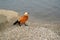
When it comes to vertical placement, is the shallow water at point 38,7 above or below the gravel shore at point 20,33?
below

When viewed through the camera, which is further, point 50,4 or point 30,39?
point 50,4

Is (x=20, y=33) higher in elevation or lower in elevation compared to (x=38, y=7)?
higher

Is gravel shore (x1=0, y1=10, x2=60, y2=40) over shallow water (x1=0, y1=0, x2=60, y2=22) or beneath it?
over

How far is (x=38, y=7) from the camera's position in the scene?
9711 millimetres

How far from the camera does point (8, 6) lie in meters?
9.62

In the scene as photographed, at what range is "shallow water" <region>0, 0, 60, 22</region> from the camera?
8.68m

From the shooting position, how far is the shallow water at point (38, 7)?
28.5 ft

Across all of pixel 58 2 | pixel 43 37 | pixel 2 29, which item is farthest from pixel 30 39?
pixel 58 2

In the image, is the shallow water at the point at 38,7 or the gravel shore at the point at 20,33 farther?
the shallow water at the point at 38,7

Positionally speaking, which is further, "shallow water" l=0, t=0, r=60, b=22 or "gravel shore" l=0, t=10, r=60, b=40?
"shallow water" l=0, t=0, r=60, b=22

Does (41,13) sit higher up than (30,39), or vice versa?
(30,39)

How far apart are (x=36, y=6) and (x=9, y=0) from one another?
1734 millimetres

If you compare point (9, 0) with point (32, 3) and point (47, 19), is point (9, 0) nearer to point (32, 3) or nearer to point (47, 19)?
point (32, 3)

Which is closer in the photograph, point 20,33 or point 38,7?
point 20,33
